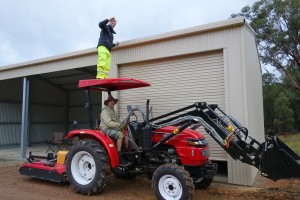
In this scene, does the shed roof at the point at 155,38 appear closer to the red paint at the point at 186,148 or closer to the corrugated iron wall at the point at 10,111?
the red paint at the point at 186,148

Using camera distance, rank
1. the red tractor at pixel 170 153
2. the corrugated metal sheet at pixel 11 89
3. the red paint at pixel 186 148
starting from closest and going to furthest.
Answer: the red tractor at pixel 170 153 < the red paint at pixel 186 148 < the corrugated metal sheet at pixel 11 89

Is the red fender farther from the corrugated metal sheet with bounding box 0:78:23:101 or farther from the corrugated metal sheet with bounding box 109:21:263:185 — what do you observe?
the corrugated metal sheet with bounding box 0:78:23:101

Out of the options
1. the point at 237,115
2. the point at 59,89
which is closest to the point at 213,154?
the point at 237,115

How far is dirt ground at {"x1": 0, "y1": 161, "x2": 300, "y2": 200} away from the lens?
5.70 metres

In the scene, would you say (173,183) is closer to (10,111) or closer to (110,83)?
(110,83)

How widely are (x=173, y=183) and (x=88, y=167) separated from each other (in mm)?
1898

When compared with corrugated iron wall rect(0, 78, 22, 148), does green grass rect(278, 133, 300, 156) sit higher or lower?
lower

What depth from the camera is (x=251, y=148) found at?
494cm

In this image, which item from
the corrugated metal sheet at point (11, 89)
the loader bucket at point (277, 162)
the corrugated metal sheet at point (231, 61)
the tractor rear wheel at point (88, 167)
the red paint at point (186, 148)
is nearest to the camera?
the loader bucket at point (277, 162)

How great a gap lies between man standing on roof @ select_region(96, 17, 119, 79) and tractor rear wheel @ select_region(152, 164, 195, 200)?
3351mm

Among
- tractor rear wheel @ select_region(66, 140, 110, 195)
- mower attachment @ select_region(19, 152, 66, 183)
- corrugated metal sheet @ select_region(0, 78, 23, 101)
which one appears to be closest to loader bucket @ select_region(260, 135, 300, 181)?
tractor rear wheel @ select_region(66, 140, 110, 195)

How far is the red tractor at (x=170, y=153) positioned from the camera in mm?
4816

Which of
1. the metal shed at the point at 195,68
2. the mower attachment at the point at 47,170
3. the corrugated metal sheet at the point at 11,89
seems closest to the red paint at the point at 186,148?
the metal shed at the point at 195,68

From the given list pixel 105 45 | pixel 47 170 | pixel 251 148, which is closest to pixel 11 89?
pixel 105 45
